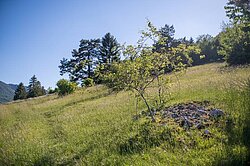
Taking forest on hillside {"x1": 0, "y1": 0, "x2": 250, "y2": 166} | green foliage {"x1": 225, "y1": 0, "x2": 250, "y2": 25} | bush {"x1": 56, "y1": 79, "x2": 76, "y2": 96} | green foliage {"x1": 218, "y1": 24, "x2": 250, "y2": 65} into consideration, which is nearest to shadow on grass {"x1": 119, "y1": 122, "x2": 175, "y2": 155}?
forest on hillside {"x1": 0, "y1": 0, "x2": 250, "y2": 166}

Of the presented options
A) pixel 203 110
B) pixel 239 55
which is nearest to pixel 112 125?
pixel 203 110

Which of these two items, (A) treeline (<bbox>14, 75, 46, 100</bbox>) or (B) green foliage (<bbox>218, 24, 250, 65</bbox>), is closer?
(B) green foliage (<bbox>218, 24, 250, 65</bbox>)

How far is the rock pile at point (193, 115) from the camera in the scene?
5.15m

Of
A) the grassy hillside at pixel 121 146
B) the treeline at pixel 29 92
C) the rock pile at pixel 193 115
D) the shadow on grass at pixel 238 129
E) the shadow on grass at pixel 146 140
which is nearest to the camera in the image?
the shadow on grass at pixel 238 129

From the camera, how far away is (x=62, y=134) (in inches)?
299

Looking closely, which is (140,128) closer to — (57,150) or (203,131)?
(203,131)

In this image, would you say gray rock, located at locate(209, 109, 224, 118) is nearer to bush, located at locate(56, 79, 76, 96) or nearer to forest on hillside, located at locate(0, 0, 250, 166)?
forest on hillside, located at locate(0, 0, 250, 166)

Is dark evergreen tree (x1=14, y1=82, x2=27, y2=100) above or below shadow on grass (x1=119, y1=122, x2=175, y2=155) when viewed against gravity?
below

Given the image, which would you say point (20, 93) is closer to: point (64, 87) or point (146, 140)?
point (64, 87)

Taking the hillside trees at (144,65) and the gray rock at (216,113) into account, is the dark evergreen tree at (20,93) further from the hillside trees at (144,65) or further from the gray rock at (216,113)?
the gray rock at (216,113)

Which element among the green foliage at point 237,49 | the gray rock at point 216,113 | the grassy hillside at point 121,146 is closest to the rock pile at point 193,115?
the gray rock at point 216,113

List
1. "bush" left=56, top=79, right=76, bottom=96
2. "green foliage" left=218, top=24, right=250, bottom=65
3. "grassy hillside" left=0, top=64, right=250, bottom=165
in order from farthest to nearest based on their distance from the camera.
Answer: "bush" left=56, top=79, right=76, bottom=96
"green foliage" left=218, top=24, right=250, bottom=65
"grassy hillside" left=0, top=64, right=250, bottom=165

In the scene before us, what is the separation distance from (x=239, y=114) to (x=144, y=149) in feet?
8.08

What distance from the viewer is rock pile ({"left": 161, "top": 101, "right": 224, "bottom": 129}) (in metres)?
5.15
